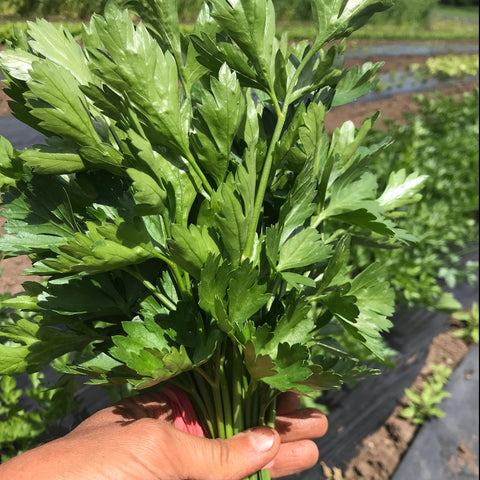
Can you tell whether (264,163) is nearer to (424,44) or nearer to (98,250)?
(98,250)

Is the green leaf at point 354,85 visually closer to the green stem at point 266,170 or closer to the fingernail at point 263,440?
the green stem at point 266,170

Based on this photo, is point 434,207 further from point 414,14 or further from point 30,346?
point 414,14

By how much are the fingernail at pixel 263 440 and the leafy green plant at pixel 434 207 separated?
1.08 m

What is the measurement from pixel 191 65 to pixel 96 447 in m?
0.50

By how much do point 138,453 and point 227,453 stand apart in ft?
0.39

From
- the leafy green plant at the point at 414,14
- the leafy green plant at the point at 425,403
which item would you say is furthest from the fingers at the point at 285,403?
the leafy green plant at the point at 414,14

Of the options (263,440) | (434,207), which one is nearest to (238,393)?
(263,440)

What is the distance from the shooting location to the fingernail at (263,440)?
590 mm

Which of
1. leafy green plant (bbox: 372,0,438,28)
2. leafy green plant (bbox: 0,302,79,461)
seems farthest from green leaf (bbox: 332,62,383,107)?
leafy green plant (bbox: 372,0,438,28)

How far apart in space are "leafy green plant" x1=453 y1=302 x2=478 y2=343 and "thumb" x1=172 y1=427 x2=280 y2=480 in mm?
1987

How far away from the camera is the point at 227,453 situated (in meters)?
0.58

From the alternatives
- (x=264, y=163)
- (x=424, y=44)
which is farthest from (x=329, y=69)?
(x=424, y=44)

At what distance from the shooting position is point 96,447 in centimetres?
54

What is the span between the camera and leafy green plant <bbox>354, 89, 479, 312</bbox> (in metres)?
1.73
